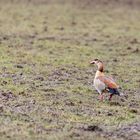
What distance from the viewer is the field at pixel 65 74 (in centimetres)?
870

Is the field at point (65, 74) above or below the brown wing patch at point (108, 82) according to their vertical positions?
below

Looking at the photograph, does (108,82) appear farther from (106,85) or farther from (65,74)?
(65,74)

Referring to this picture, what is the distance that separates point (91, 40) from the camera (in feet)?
62.8

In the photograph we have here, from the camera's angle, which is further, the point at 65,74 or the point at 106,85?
the point at 65,74

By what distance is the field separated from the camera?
28.6 feet

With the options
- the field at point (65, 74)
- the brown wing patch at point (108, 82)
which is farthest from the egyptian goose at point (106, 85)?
the field at point (65, 74)

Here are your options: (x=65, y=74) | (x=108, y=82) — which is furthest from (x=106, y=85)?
(x=65, y=74)

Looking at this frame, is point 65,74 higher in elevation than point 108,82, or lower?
lower

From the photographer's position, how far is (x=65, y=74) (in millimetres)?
13164

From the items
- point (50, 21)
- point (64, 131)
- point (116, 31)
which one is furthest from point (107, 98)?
point (50, 21)

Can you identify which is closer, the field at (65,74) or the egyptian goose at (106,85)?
the field at (65,74)

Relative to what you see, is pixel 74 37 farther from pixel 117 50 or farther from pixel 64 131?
pixel 64 131

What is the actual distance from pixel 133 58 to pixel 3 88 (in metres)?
5.43

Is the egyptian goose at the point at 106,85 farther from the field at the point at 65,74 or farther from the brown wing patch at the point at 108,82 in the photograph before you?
the field at the point at 65,74
